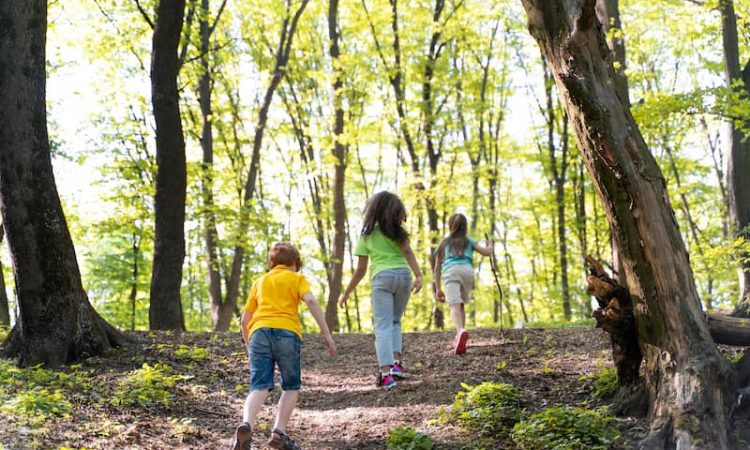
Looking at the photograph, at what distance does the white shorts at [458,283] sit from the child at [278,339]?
3750mm

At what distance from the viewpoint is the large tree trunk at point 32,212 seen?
712 centimetres

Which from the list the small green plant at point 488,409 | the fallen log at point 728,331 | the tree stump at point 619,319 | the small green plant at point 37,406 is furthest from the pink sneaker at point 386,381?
the fallen log at point 728,331

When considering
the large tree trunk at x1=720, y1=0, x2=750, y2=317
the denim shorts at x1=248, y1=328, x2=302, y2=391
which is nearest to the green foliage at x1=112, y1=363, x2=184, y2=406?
the denim shorts at x1=248, y1=328, x2=302, y2=391

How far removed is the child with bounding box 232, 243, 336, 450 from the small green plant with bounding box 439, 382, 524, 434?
4.07ft

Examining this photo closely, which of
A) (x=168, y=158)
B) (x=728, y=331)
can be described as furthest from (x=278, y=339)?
(x=168, y=158)

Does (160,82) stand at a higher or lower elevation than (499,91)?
lower

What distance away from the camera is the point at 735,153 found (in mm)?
11227

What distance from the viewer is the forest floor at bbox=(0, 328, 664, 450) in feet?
16.6

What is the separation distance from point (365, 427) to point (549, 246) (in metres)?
20.4

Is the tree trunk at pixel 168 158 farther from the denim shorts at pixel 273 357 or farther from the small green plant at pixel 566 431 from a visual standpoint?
the small green plant at pixel 566 431

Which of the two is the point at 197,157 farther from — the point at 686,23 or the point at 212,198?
the point at 686,23

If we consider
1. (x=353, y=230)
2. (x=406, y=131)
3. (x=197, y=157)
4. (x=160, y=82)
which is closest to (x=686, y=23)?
(x=406, y=131)

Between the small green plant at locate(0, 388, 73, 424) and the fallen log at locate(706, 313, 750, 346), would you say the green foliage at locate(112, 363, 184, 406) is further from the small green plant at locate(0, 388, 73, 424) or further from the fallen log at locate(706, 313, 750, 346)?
the fallen log at locate(706, 313, 750, 346)

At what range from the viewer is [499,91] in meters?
28.4
